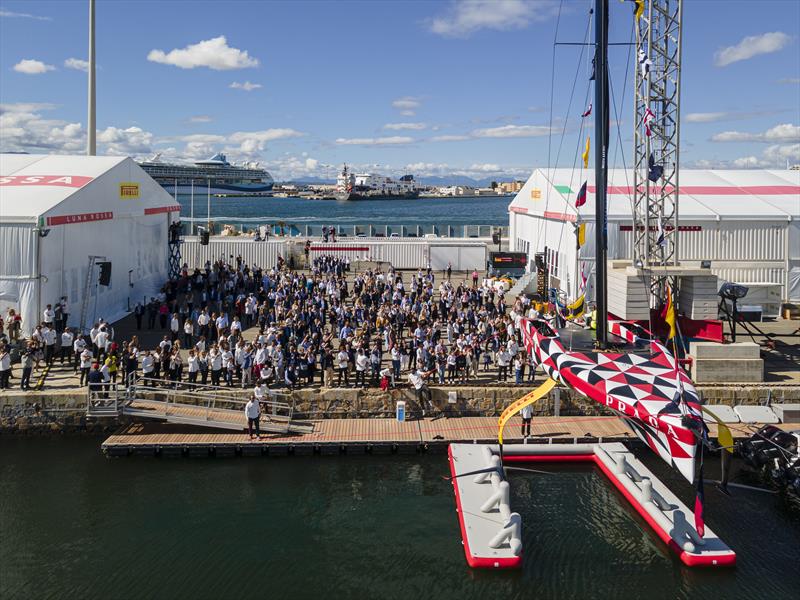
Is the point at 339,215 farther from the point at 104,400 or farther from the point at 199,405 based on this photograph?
the point at 104,400

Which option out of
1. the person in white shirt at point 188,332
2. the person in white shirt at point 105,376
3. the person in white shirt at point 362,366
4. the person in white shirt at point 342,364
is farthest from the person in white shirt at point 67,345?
the person in white shirt at point 362,366

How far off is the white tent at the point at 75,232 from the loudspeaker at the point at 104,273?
0.29m

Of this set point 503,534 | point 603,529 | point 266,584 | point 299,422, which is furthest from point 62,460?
point 603,529

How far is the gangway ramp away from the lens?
18.6 meters

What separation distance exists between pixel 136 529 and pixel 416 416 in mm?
8129

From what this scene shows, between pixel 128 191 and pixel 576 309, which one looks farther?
pixel 128 191

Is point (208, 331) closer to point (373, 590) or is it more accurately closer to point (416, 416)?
point (416, 416)

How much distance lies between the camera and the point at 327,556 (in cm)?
1345

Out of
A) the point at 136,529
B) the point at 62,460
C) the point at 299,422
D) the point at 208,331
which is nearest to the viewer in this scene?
the point at 136,529

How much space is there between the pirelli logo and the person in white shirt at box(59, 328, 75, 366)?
26.1ft

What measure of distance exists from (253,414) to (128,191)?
576 inches

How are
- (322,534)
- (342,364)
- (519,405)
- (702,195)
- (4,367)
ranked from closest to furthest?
(322,534)
(519,405)
(4,367)
(342,364)
(702,195)

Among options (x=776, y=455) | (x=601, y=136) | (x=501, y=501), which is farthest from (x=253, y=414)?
(x=776, y=455)

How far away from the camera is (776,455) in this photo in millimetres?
16469
